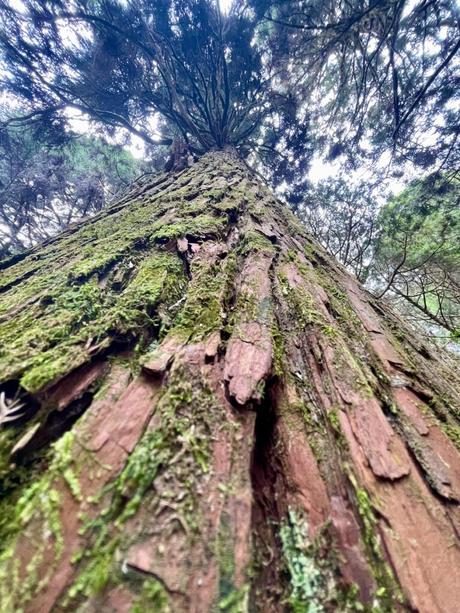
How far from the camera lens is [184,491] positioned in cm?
57

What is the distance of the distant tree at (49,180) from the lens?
21.6 ft

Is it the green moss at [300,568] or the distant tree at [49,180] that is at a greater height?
the distant tree at [49,180]

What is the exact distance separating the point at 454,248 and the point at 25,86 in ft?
27.5

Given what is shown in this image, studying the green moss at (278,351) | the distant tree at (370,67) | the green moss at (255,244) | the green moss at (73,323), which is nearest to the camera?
the green moss at (73,323)

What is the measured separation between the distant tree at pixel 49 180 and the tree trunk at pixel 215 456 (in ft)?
21.5

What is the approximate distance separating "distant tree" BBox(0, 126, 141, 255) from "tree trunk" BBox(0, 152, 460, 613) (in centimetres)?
655

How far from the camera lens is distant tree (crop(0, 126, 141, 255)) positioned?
6574mm

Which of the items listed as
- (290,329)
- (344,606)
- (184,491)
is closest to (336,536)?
(344,606)

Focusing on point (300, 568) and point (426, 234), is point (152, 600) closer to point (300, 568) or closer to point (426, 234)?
point (300, 568)

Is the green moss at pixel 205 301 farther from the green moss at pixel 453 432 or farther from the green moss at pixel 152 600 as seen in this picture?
the green moss at pixel 453 432

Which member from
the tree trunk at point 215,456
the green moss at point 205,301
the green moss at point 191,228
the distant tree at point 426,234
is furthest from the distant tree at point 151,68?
the tree trunk at point 215,456

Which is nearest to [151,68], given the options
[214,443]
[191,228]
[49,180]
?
[49,180]

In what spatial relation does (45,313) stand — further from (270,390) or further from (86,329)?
(270,390)

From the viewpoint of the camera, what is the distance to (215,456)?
0.63m
